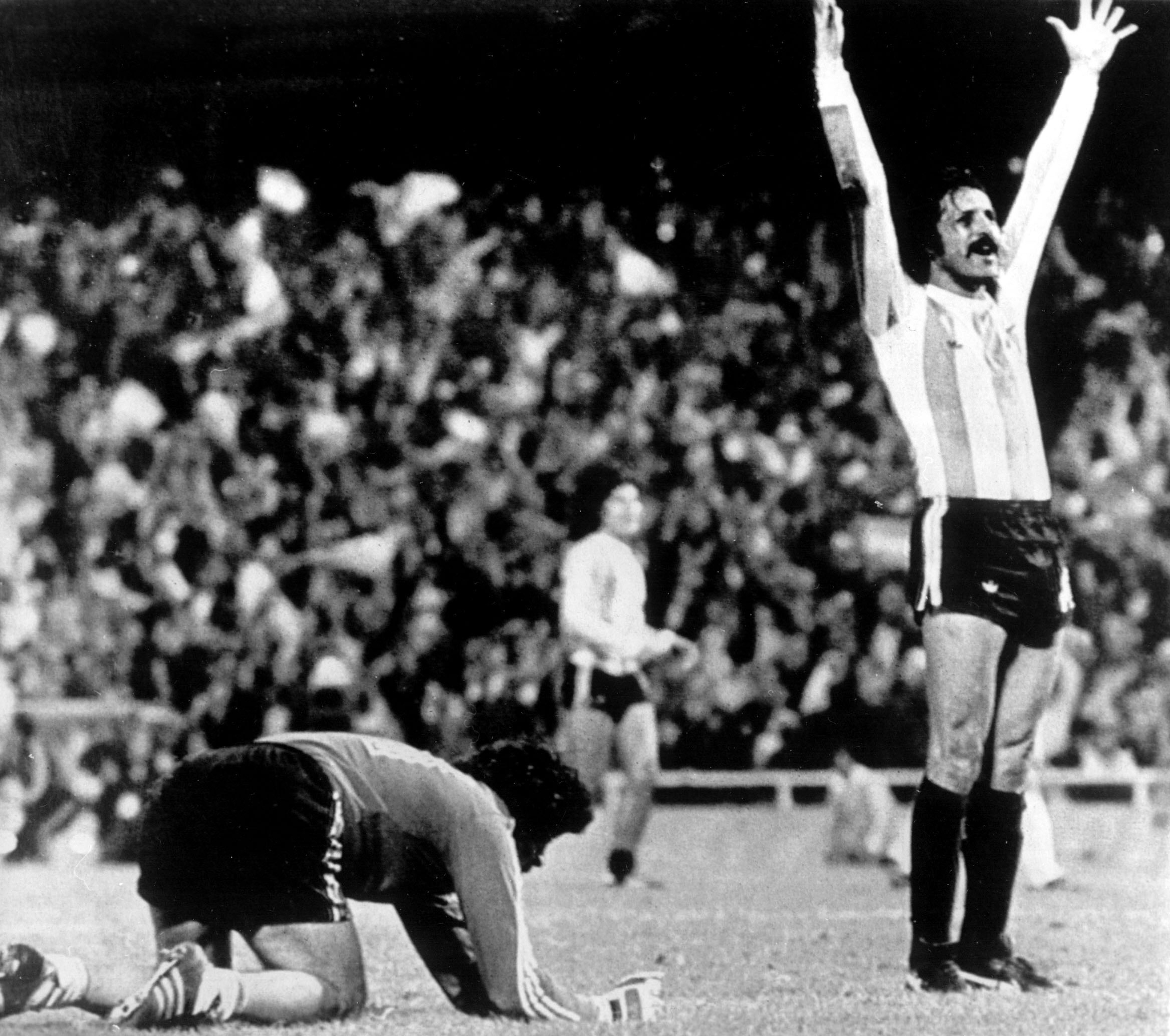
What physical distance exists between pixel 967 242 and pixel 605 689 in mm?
1838

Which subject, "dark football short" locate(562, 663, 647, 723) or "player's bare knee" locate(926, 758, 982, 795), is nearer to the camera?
"player's bare knee" locate(926, 758, 982, 795)

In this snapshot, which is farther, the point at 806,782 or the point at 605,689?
the point at 806,782

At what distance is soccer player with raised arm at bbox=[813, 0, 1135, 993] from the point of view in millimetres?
4645

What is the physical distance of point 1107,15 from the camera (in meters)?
5.11

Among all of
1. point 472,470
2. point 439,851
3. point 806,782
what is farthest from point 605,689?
point 439,851

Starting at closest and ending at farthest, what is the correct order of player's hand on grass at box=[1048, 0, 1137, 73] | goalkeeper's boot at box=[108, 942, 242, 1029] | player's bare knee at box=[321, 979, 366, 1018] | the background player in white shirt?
goalkeeper's boot at box=[108, 942, 242, 1029], player's bare knee at box=[321, 979, 366, 1018], player's hand on grass at box=[1048, 0, 1137, 73], the background player in white shirt

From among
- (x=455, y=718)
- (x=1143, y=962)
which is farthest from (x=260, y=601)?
(x=1143, y=962)

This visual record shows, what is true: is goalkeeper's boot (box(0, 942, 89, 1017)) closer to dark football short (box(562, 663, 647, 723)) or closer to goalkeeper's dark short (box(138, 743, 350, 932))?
goalkeeper's dark short (box(138, 743, 350, 932))

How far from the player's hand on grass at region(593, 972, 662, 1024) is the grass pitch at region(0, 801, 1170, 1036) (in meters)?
0.04

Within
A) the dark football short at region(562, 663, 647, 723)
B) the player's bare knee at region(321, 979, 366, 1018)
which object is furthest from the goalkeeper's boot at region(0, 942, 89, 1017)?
→ the dark football short at region(562, 663, 647, 723)

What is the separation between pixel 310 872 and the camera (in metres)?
3.98

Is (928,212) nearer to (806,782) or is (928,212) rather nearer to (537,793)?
(537,793)

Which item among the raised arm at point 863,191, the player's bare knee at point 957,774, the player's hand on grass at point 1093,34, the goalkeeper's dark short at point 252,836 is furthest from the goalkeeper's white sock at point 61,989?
the player's hand on grass at point 1093,34

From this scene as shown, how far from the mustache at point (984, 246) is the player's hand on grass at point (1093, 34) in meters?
0.62
